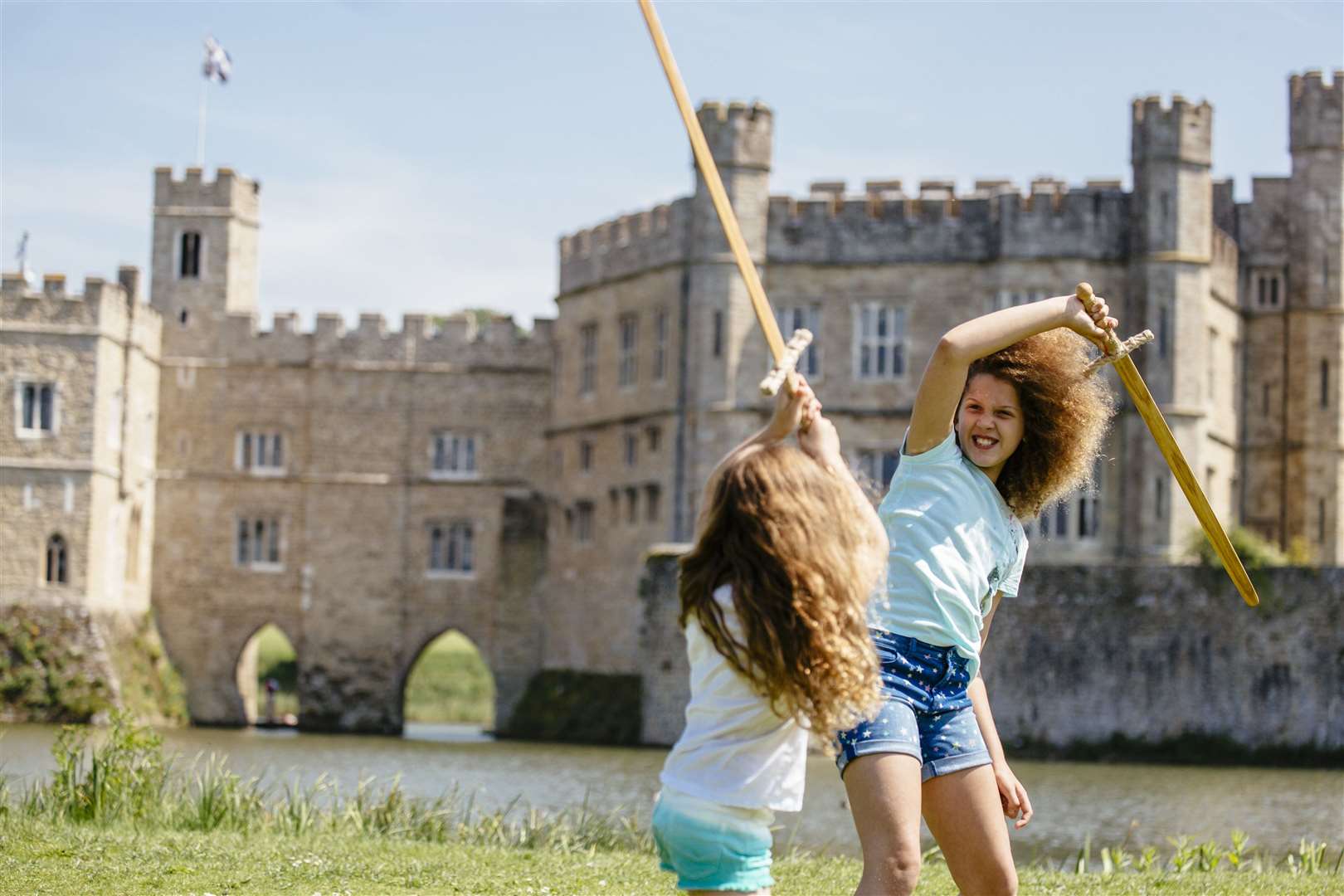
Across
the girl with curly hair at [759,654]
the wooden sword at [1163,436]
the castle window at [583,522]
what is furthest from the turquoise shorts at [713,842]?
the castle window at [583,522]

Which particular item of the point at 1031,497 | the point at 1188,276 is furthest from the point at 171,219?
the point at 1031,497

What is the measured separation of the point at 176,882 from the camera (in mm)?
9062

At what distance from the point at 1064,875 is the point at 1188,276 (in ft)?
81.1

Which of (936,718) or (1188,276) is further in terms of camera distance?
(1188,276)

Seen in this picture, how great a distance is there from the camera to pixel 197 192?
141 feet

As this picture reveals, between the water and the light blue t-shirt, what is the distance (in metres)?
7.66

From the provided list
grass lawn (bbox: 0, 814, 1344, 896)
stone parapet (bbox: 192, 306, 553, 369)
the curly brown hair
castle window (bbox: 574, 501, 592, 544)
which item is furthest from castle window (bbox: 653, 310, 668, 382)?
the curly brown hair

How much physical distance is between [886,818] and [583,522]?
34.3 metres

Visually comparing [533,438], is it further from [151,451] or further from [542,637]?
[151,451]

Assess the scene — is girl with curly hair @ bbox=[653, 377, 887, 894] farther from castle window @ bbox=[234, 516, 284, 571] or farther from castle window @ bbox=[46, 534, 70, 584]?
castle window @ bbox=[234, 516, 284, 571]

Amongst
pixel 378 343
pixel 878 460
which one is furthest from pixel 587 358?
pixel 878 460

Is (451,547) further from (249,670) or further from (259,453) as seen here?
(249,670)

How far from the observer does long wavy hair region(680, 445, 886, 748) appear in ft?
15.7

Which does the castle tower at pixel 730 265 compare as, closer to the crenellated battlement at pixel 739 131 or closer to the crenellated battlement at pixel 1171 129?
the crenellated battlement at pixel 739 131
